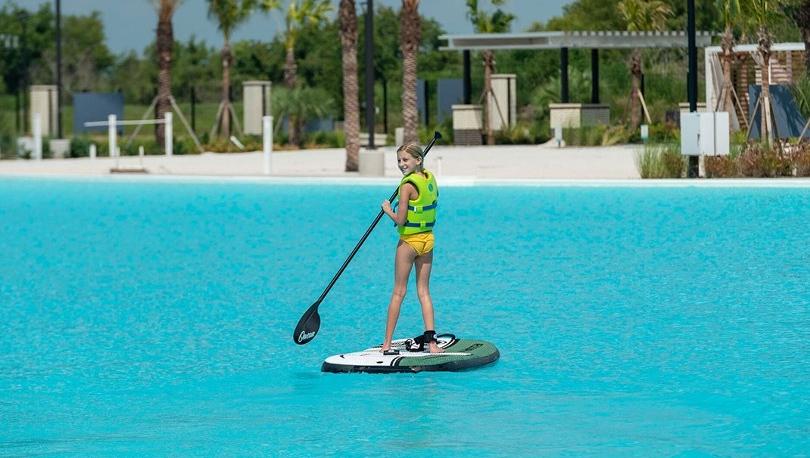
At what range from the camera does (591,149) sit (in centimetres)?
→ 4969

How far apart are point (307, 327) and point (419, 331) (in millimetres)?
2006

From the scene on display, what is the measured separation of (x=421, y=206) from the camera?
11977 mm

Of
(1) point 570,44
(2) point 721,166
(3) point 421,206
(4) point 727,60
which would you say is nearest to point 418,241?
(3) point 421,206

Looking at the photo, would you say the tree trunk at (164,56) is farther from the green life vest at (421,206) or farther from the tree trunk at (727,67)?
the green life vest at (421,206)

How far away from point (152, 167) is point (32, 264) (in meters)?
24.4

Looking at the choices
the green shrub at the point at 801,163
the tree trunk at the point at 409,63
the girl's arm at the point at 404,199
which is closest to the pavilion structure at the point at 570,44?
the tree trunk at the point at 409,63

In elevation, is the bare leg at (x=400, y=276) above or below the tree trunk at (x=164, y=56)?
below

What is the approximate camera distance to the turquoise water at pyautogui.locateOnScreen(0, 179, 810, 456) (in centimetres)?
1037

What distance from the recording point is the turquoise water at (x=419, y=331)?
34.0 ft

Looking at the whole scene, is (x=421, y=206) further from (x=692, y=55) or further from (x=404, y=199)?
(x=692, y=55)

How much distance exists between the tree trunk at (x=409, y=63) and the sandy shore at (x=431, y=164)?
1.16 meters

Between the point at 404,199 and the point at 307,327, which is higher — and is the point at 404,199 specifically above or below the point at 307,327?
above

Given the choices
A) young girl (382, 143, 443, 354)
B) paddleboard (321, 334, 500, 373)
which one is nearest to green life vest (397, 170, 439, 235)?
young girl (382, 143, 443, 354)

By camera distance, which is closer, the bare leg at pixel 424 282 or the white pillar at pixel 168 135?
the bare leg at pixel 424 282
